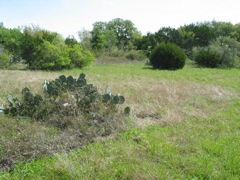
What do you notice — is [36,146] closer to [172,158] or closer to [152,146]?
[152,146]

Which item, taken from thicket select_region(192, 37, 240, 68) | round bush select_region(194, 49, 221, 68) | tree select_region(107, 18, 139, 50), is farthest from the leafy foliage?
tree select_region(107, 18, 139, 50)

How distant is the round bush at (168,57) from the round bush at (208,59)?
137 inches

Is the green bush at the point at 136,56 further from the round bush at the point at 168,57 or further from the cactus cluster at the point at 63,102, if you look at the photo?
the cactus cluster at the point at 63,102

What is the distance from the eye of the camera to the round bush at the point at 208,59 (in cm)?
2130

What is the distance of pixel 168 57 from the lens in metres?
19.0

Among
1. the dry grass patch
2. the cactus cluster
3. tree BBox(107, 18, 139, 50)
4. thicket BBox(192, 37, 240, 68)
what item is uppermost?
tree BBox(107, 18, 139, 50)

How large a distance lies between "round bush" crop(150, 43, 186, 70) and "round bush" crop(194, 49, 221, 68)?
3474mm

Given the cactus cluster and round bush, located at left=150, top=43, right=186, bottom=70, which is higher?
round bush, located at left=150, top=43, right=186, bottom=70

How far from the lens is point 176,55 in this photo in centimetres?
1898

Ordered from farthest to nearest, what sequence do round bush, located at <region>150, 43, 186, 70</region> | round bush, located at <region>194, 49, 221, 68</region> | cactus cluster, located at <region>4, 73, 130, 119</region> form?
round bush, located at <region>194, 49, 221, 68</region> < round bush, located at <region>150, 43, 186, 70</region> < cactus cluster, located at <region>4, 73, 130, 119</region>

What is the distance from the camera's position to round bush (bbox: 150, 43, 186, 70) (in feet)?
62.1

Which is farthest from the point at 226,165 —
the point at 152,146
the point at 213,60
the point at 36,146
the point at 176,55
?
the point at 213,60

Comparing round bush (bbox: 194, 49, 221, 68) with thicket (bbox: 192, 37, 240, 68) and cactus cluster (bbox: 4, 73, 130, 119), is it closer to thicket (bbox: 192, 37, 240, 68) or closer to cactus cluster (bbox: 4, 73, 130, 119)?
thicket (bbox: 192, 37, 240, 68)

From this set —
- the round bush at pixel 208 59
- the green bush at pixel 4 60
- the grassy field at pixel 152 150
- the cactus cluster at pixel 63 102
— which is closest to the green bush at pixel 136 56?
the round bush at pixel 208 59
